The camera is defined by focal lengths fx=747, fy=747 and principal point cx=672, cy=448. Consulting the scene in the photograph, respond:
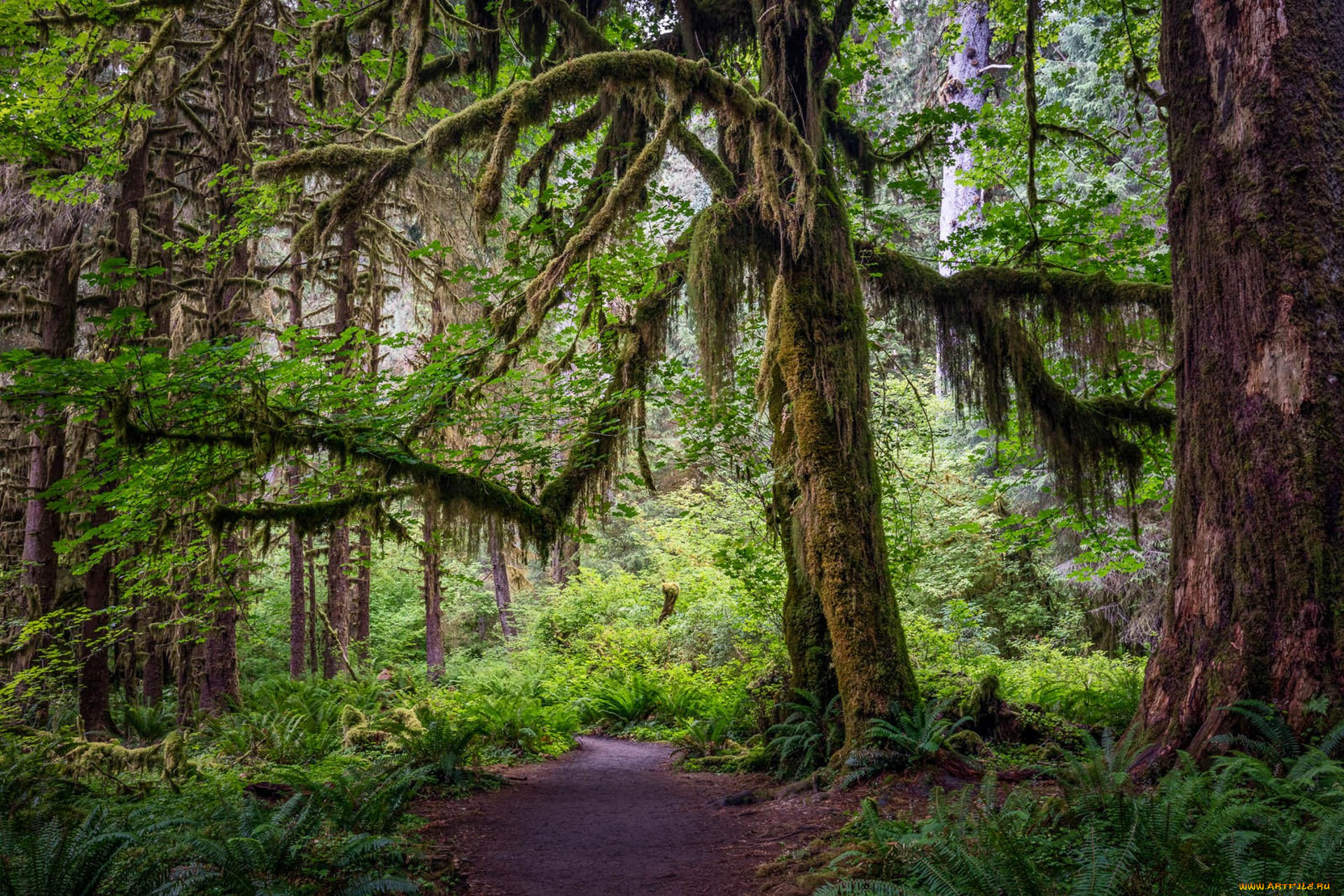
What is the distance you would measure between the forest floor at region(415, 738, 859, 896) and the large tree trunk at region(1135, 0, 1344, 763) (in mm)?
2508

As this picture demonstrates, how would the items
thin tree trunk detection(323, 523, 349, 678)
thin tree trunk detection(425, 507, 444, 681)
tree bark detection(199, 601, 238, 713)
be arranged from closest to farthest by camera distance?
1. tree bark detection(199, 601, 238, 713)
2. thin tree trunk detection(323, 523, 349, 678)
3. thin tree trunk detection(425, 507, 444, 681)

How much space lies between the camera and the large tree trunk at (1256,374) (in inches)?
159

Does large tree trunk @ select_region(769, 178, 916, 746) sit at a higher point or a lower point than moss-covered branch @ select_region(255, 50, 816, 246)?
lower

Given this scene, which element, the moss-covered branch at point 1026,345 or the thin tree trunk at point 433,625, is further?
the thin tree trunk at point 433,625

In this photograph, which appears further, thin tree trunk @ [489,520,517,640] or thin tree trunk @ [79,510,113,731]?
thin tree trunk @ [489,520,517,640]

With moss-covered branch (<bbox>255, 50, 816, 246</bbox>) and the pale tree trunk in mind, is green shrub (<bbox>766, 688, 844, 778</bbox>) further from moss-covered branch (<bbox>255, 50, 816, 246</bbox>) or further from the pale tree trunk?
the pale tree trunk

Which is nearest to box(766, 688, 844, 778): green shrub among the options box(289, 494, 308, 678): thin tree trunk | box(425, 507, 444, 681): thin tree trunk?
box(425, 507, 444, 681): thin tree trunk

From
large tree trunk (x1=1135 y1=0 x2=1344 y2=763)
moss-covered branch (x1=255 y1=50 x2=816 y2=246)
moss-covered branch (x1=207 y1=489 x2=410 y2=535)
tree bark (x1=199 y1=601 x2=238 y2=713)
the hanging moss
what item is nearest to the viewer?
large tree trunk (x1=1135 y1=0 x2=1344 y2=763)

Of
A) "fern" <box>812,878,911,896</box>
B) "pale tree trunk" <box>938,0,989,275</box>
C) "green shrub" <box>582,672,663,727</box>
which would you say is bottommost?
"green shrub" <box>582,672,663,727</box>

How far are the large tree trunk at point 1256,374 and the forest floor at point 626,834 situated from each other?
2.51 metres

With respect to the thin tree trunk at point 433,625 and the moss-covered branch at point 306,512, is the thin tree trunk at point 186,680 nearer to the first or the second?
the thin tree trunk at point 433,625

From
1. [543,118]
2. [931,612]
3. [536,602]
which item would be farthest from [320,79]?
[536,602]

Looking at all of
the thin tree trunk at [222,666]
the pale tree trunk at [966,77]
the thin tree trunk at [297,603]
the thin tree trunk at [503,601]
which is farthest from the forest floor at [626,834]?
the thin tree trunk at [503,601]

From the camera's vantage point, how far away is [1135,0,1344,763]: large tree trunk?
4035 millimetres
